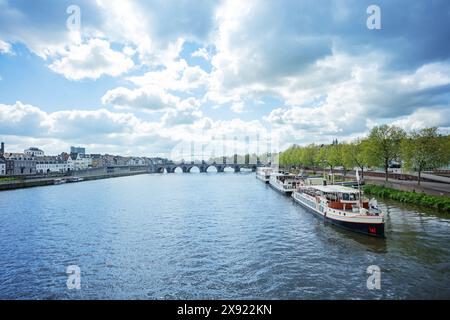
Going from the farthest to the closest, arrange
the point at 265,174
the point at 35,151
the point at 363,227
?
the point at 35,151, the point at 265,174, the point at 363,227

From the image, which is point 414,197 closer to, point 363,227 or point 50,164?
point 363,227

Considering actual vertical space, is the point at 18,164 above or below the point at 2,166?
above

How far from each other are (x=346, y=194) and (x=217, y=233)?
2009cm

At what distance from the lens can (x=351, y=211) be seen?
34969 millimetres

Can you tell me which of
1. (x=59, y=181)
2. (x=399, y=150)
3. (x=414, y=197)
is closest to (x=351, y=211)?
(x=414, y=197)

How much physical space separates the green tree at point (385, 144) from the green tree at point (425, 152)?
30.5 feet

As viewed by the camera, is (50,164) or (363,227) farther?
(50,164)

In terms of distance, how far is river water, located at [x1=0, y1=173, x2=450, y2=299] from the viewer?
18.6 metres

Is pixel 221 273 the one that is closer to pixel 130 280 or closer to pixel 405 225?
pixel 130 280

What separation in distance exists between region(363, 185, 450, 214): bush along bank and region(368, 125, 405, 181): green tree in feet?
34.0

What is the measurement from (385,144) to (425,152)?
1534 centimetres
